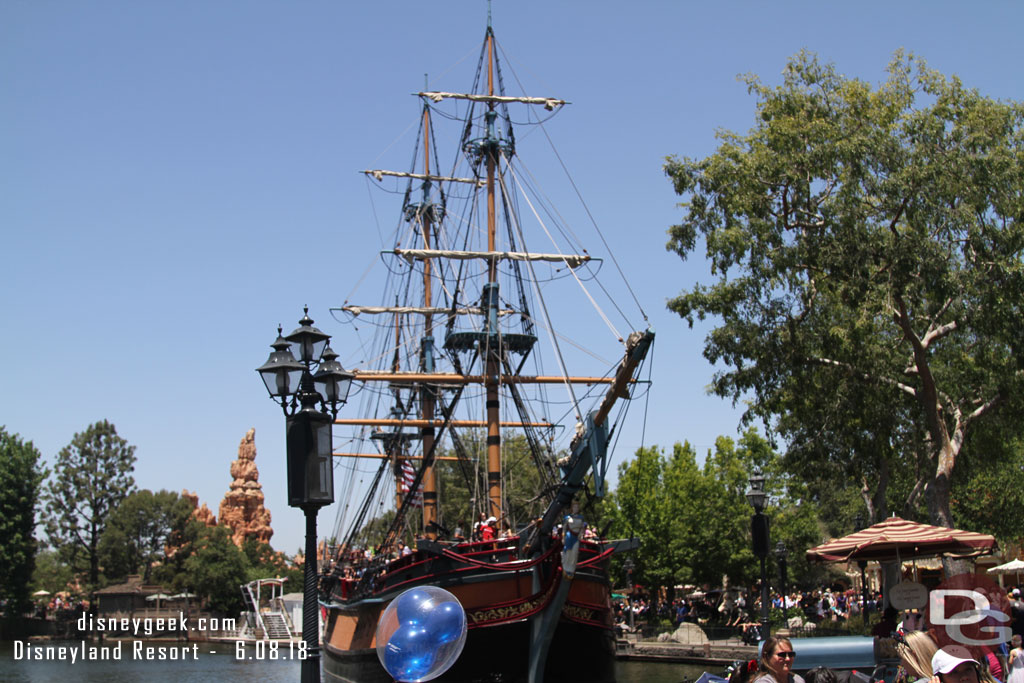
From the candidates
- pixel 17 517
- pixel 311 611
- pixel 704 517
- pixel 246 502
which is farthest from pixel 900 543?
pixel 246 502

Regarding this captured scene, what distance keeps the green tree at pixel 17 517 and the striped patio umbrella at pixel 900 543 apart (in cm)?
5935

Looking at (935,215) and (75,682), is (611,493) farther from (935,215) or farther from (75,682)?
(935,215)

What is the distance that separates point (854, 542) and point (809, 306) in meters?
11.1

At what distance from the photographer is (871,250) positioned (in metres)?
22.8

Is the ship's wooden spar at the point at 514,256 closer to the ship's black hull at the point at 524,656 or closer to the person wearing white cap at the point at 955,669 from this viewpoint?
the ship's black hull at the point at 524,656

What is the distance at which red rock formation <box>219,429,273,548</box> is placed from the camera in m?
102

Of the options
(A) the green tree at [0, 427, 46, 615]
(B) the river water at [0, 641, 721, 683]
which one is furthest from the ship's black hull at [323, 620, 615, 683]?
(A) the green tree at [0, 427, 46, 615]

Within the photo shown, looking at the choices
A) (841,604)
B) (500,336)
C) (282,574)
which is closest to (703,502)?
(841,604)

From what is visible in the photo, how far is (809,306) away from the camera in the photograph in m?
25.0

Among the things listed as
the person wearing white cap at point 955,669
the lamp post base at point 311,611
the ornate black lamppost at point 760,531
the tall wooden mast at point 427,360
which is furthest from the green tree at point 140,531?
the person wearing white cap at point 955,669

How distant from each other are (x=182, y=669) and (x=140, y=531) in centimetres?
3869

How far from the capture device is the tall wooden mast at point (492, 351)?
3122 centimetres

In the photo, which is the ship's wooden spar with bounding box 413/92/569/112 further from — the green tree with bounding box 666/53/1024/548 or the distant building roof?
the distant building roof

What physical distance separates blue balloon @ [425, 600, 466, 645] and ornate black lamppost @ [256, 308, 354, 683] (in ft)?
10.8
